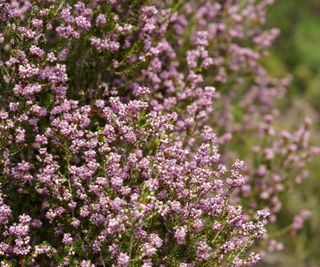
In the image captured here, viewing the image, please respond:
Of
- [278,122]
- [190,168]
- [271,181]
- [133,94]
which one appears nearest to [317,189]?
[278,122]

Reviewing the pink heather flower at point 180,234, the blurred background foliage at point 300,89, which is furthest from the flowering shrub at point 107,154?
the blurred background foliage at point 300,89

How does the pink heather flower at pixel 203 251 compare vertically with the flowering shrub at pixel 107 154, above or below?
below

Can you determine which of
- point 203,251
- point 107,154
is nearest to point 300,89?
point 107,154

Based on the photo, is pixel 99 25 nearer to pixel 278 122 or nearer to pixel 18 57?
pixel 18 57

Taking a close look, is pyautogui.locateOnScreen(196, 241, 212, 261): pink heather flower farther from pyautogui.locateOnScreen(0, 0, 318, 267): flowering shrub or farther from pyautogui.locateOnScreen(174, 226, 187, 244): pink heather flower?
pyautogui.locateOnScreen(174, 226, 187, 244): pink heather flower

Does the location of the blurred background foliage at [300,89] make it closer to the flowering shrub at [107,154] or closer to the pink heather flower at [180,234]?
the flowering shrub at [107,154]

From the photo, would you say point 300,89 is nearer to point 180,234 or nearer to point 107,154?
point 107,154
